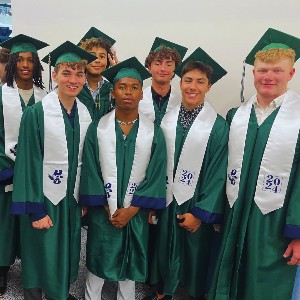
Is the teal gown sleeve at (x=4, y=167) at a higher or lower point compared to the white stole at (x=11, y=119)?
lower

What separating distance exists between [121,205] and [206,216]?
51 centimetres

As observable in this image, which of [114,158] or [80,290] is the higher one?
[114,158]

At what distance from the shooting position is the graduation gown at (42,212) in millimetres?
1996

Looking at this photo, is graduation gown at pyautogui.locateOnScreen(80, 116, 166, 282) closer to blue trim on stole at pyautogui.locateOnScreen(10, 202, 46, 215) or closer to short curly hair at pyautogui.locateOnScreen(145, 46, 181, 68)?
blue trim on stole at pyautogui.locateOnScreen(10, 202, 46, 215)

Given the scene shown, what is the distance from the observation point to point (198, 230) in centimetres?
217

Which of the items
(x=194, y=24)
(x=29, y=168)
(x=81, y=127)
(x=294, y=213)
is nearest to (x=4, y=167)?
(x=29, y=168)

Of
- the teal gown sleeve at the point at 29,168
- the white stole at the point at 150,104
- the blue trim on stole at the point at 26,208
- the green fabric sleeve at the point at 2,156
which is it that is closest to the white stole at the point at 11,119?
the green fabric sleeve at the point at 2,156

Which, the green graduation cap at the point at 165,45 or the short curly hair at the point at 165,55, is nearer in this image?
the short curly hair at the point at 165,55

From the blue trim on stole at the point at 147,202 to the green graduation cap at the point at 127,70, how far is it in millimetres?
699

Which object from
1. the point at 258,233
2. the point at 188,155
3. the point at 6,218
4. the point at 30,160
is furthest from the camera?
the point at 6,218

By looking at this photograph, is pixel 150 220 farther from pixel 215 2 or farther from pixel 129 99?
pixel 215 2

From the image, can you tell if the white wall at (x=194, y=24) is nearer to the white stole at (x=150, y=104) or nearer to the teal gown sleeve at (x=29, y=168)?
the white stole at (x=150, y=104)

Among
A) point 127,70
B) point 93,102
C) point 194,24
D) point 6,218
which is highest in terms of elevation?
point 194,24

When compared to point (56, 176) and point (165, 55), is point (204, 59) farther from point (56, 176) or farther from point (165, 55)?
point (56, 176)
